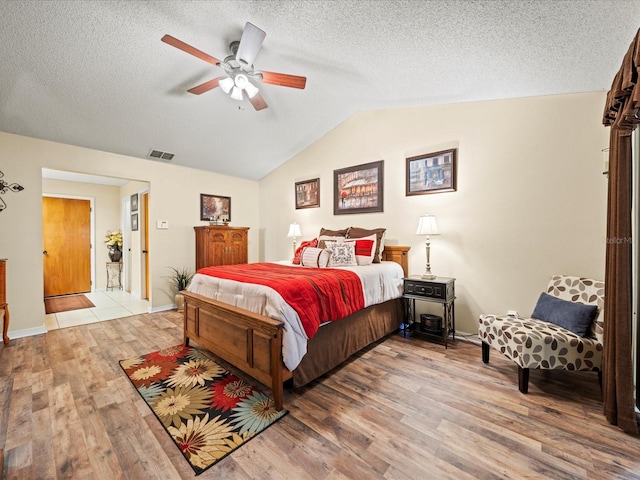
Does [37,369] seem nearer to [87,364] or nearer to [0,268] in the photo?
[87,364]

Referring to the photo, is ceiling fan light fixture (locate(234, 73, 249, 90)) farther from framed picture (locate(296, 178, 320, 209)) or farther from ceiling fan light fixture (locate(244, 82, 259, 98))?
framed picture (locate(296, 178, 320, 209))

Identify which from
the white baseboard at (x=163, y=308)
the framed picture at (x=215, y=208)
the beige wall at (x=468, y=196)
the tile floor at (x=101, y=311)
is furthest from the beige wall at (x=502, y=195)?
Result: the tile floor at (x=101, y=311)

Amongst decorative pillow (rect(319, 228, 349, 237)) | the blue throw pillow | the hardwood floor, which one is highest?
decorative pillow (rect(319, 228, 349, 237))

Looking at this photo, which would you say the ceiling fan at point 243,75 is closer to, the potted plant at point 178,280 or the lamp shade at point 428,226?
the lamp shade at point 428,226

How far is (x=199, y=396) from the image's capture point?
2109 millimetres

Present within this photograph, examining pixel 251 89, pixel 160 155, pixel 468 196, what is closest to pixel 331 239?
pixel 468 196

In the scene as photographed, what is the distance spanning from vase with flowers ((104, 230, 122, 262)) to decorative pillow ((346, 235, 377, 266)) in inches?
223

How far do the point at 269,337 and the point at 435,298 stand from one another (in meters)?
1.99

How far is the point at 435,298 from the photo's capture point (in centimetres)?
307

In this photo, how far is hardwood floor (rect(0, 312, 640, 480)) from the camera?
56.8 inches

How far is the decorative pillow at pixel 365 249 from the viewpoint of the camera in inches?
139

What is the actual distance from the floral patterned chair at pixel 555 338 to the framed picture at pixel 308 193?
3185 millimetres

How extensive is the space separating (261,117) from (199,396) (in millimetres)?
3466

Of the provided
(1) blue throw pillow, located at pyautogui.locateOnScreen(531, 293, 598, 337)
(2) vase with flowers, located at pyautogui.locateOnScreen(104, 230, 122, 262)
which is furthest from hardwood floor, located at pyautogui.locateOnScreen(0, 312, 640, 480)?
(2) vase with flowers, located at pyautogui.locateOnScreen(104, 230, 122, 262)
